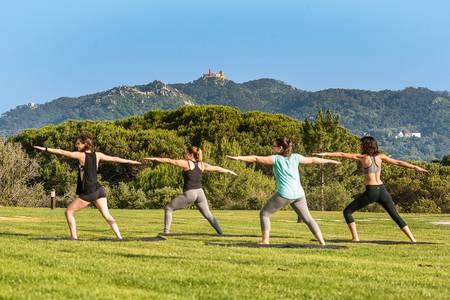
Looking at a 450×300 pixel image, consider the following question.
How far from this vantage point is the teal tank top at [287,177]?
14.3 metres

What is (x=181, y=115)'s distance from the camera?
3275 inches

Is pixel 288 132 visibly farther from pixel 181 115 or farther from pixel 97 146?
pixel 97 146

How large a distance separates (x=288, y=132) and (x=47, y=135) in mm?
24829

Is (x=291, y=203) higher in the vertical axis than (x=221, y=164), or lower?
lower

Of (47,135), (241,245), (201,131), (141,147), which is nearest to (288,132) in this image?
(201,131)

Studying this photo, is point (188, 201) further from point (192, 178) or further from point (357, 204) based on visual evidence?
point (357, 204)

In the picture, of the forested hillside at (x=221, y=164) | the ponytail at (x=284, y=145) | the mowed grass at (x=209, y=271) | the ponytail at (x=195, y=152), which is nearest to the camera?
the mowed grass at (x=209, y=271)

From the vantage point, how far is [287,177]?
14.4m

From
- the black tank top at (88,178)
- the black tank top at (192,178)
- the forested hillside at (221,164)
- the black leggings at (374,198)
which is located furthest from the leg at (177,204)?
the forested hillside at (221,164)

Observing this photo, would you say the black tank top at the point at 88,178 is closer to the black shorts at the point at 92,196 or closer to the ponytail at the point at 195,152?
the black shorts at the point at 92,196

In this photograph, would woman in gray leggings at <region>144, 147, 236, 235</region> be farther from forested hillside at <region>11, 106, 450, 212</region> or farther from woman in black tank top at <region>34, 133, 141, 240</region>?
forested hillside at <region>11, 106, 450, 212</region>

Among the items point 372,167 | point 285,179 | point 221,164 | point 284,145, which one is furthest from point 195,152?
point 221,164

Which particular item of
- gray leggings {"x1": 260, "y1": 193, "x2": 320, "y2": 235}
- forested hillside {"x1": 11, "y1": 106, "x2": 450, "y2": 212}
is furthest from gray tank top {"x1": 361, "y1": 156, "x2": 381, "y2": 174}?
forested hillside {"x1": 11, "y1": 106, "x2": 450, "y2": 212}

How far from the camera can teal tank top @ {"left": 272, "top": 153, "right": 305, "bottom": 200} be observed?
1430cm
